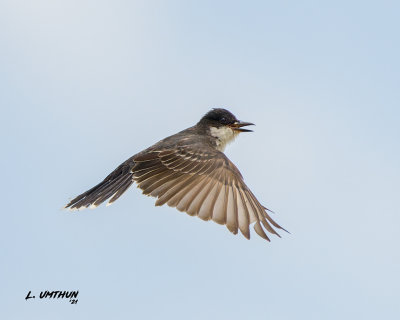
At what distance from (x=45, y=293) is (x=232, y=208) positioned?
2.95 metres

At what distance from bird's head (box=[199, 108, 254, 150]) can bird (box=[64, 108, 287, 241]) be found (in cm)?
30

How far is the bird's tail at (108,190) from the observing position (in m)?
9.62

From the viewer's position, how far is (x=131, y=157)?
33.3 feet

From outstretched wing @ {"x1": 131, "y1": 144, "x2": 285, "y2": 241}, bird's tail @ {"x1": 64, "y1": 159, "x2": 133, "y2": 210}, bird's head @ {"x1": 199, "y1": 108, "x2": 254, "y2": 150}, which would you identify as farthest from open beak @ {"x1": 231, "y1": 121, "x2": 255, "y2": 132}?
bird's tail @ {"x1": 64, "y1": 159, "x2": 133, "y2": 210}

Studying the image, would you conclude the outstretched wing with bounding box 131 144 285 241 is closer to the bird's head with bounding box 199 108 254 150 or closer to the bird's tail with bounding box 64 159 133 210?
the bird's tail with bounding box 64 159 133 210

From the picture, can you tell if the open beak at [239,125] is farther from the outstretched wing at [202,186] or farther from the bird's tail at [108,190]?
the bird's tail at [108,190]

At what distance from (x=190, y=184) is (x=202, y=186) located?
18cm

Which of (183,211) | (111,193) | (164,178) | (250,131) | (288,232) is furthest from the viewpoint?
(250,131)

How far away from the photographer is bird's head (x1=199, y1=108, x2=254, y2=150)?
11.0 m

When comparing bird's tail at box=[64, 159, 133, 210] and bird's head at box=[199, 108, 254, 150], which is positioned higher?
bird's head at box=[199, 108, 254, 150]

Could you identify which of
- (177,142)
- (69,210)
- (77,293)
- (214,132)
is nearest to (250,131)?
(214,132)

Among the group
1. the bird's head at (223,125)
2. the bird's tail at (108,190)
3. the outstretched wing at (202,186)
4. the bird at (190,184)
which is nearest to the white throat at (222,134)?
the bird's head at (223,125)

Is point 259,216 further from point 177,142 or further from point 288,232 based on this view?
point 177,142

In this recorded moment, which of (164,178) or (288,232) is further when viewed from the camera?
(164,178)
